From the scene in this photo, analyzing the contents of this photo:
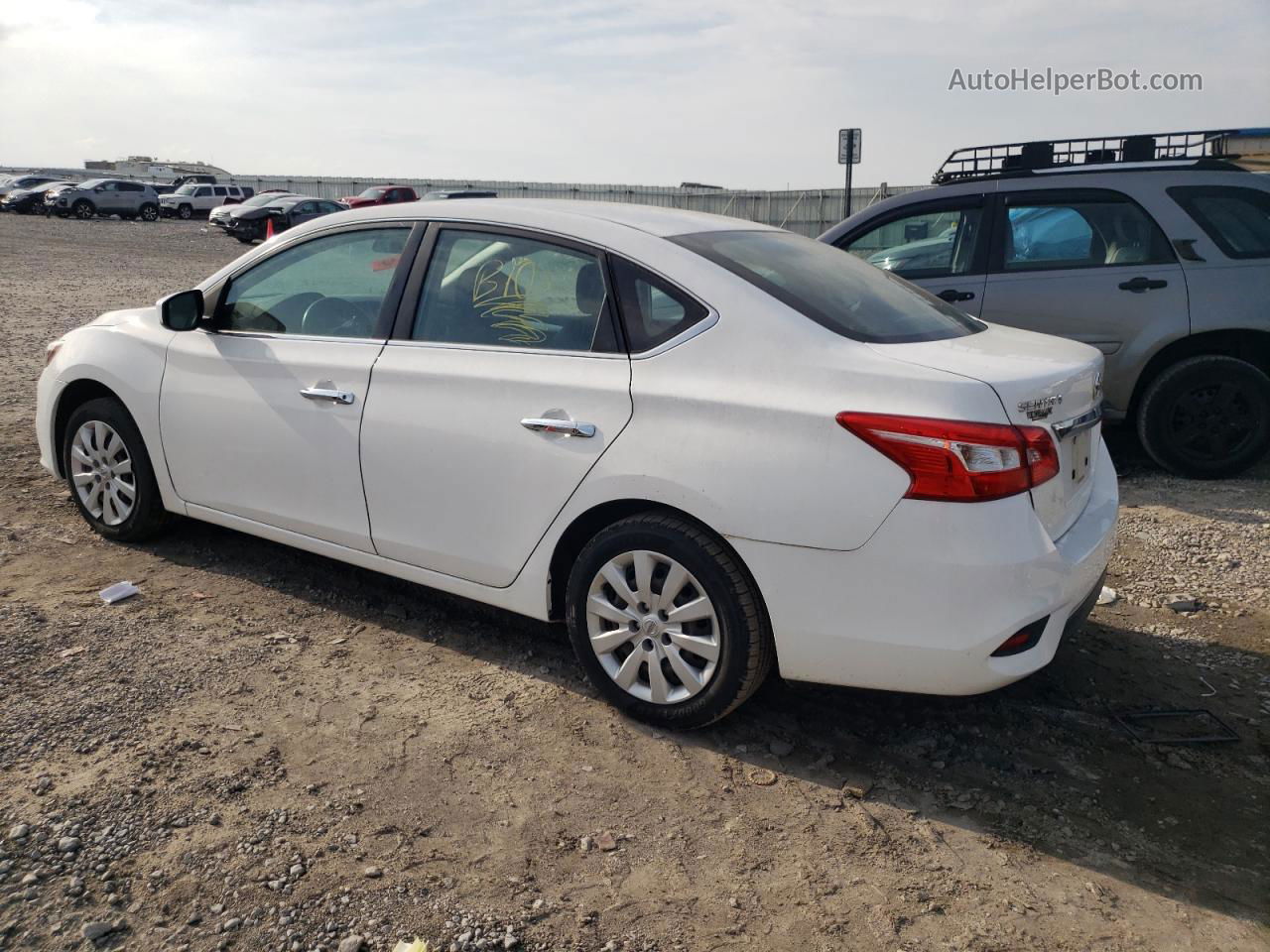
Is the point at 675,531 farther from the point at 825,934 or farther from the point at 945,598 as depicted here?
the point at 825,934

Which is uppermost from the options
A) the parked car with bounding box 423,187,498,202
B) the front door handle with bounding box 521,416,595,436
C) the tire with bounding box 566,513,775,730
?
the parked car with bounding box 423,187,498,202

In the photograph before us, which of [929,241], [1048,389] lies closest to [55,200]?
[929,241]

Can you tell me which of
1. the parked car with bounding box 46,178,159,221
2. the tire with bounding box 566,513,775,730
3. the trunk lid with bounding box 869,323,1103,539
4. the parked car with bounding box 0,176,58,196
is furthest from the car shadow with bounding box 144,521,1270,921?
the parked car with bounding box 0,176,58,196

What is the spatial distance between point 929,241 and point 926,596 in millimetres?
4604

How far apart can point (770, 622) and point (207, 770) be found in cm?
176

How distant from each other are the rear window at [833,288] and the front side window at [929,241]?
2923 millimetres

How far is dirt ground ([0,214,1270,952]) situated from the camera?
8.88ft

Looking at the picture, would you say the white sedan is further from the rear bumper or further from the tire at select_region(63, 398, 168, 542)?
the tire at select_region(63, 398, 168, 542)

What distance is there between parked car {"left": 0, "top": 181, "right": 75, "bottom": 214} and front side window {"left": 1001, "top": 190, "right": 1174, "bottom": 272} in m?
45.2

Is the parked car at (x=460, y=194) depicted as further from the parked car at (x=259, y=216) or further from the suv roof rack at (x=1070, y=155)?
the parked car at (x=259, y=216)

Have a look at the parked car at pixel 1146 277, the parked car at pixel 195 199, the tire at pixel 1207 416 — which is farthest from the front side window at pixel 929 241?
the parked car at pixel 195 199

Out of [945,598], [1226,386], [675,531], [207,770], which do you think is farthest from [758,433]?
[1226,386]

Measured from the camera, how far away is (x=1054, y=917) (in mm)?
2748

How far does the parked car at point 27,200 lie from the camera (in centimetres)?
4331
